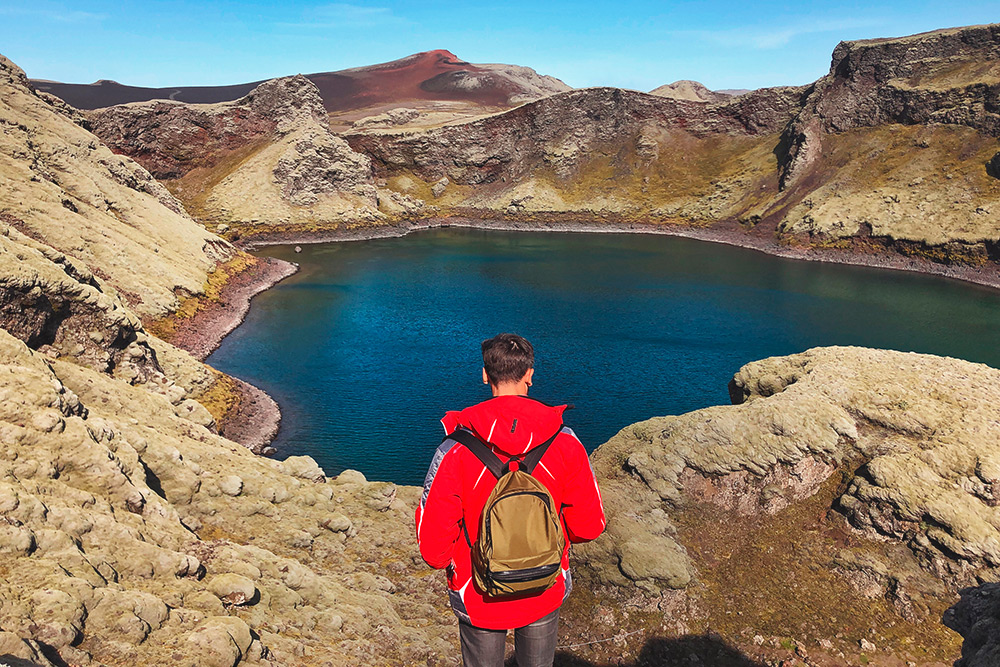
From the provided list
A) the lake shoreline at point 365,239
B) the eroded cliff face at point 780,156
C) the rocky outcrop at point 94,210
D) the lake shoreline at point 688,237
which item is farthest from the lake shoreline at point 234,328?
the eroded cliff face at point 780,156

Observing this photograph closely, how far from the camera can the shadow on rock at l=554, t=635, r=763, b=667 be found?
13.9 m

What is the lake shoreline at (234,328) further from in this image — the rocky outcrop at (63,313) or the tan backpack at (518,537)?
the tan backpack at (518,537)

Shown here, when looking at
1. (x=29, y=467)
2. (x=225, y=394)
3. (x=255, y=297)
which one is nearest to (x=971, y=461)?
(x=29, y=467)

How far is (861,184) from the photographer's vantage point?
103438 mm

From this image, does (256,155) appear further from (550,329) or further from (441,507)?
(441,507)

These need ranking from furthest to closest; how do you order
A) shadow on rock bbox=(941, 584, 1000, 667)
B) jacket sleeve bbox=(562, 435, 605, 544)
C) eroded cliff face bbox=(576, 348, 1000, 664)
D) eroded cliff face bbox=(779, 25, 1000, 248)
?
eroded cliff face bbox=(779, 25, 1000, 248)
eroded cliff face bbox=(576, 348, 1000, 664)
shadow on rock bbox=(941, 584, 1000, 667)
jacket sleeve bbox=(562, 435, 605, 544)

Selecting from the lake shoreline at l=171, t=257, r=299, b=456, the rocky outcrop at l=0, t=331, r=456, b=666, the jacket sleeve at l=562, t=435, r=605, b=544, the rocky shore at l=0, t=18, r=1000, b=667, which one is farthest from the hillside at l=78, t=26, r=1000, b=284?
the jacket sleeve at l=562, t=435, r=605, b=544

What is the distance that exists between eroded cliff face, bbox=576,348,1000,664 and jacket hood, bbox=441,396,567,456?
12105 mm

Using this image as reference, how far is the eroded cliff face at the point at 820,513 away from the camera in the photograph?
15.0 metres

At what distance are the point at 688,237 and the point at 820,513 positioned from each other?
11197cm

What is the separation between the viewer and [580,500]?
19.5 feet

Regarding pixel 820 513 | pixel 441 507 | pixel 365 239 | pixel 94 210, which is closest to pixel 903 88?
pixel 365 239

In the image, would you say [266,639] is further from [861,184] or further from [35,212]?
[861,184]

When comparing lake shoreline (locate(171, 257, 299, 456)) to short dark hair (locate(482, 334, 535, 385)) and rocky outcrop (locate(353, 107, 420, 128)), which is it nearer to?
short dark hair (locate(482, 334, 535, 385))
